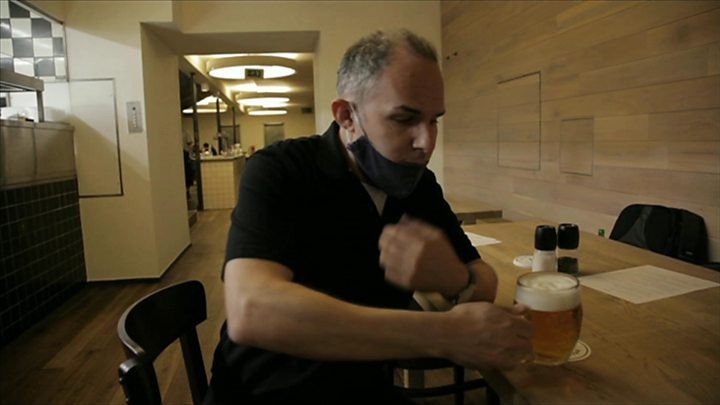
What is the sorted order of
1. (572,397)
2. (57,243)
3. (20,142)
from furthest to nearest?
(57,243), (20,142), (572,397)

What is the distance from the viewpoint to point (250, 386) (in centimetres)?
95

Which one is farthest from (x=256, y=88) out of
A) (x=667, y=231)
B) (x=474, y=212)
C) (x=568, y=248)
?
(x=568, y=248)

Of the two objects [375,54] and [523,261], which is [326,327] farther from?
[523,261]

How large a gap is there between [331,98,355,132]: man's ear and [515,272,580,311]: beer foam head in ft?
1.55

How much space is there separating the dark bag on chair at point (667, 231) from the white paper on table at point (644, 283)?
2.46 ft

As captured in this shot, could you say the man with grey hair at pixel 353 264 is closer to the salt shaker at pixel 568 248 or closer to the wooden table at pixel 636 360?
the wooden table at pixel 636 360

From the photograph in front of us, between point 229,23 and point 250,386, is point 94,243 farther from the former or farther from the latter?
point 250,386

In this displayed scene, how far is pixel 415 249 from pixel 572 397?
343 millimetres

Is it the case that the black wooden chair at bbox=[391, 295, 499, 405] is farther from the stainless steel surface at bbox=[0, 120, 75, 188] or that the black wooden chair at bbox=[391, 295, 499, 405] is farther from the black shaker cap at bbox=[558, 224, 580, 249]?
the stainless steel surface at bbox=[0, 120, 75, 188]

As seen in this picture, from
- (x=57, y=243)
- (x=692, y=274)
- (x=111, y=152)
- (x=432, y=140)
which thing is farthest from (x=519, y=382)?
(x=111, y=152)

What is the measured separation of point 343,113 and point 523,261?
0.84 m

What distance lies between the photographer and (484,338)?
754 mm

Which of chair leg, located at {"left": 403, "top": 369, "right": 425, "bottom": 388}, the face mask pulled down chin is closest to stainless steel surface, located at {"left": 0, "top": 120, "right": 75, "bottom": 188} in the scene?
chair leg, located at {"left": 403, "top": 369, "right": 425, "bottom": 388}

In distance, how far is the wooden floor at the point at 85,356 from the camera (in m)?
2.33
